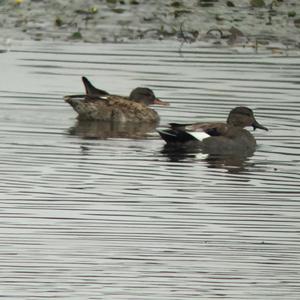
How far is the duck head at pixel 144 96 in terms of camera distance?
21.0 metres

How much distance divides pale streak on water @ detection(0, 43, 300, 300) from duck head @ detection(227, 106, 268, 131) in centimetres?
20

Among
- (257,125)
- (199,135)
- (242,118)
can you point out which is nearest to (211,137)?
(199,135)

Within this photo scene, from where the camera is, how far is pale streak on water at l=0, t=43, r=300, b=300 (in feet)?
38.8

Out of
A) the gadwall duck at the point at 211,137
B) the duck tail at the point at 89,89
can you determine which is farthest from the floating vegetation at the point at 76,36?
the gadwall duck at the point at 211,137

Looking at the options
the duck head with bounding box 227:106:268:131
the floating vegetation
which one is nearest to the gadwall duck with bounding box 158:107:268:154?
the duck head with bounding box 227:106:268:131

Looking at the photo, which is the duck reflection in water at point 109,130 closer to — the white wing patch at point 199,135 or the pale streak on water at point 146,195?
the pale streak on water at point 146,195

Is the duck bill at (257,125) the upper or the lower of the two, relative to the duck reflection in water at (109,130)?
upper

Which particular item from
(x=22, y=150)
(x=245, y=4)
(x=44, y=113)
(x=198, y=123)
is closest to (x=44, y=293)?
(x=22, y=150)

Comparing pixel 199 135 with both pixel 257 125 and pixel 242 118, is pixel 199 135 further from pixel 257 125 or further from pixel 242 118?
pixel 257 125

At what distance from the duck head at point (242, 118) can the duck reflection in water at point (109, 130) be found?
40.2 inches

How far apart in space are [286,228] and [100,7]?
16.3m

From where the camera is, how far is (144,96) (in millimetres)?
21203

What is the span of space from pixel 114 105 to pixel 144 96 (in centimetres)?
39

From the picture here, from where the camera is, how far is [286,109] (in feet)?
68.0
